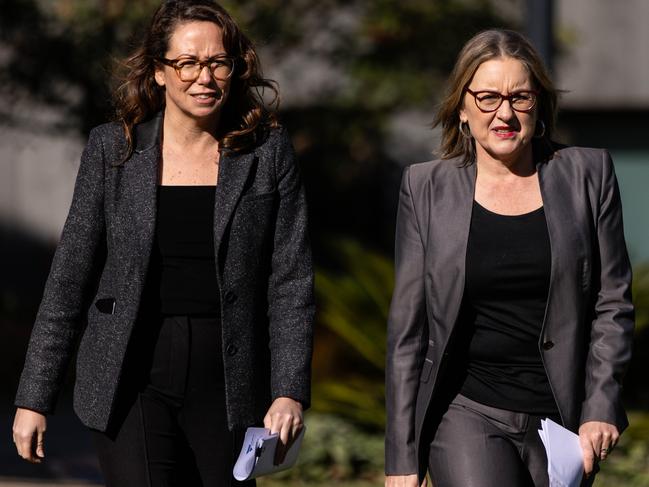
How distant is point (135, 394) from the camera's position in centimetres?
389

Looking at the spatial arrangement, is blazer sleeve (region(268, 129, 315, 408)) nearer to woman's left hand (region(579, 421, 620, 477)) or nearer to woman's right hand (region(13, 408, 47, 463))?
woman's right hand (region(13, 408, 47, 463))

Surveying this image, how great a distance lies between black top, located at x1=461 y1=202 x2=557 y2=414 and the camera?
3.86 m

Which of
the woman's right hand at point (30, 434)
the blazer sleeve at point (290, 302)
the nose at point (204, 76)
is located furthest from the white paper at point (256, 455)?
the nose at point (204, 76)

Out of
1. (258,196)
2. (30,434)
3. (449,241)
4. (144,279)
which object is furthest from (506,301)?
(30,434)

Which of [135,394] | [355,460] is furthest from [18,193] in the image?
[135,394]

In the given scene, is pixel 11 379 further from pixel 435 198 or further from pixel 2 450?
pixel 435 198

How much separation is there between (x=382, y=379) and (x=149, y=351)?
15.9ft

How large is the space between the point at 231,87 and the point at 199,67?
0.66ft

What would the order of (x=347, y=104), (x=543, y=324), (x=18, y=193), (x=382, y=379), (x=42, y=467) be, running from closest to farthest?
(x=543, y=324), (x=42, y=467), (x=382, y=379), (x=347, y=104), (x=18, y=193)

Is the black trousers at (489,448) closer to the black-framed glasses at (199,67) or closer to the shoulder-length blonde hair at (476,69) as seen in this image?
the shoulder-length blonde hair at (476,69)

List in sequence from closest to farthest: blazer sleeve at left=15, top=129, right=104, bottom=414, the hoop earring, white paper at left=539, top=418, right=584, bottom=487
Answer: white paper at left=539, top=418, right=584, bottom=487, blazer sleeve at left=15, top=129, right=104, bottom=414, the hoop earring

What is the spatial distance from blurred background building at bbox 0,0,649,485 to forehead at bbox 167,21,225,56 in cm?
334

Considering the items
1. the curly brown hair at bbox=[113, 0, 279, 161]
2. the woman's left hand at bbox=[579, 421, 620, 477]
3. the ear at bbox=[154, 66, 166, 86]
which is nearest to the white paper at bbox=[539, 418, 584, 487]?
the woman's left hand at bbox=[579, 421, 620, 477]

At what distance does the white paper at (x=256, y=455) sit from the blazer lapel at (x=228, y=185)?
1.70 ft
